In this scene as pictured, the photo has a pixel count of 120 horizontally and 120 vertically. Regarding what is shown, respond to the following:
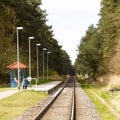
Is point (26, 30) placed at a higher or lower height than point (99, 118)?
higher

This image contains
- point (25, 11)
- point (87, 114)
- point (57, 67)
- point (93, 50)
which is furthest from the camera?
point (57, 67)

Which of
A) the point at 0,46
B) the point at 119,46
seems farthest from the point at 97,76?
the point at 119,46

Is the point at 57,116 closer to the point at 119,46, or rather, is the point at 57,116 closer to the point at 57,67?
the point at 119,46

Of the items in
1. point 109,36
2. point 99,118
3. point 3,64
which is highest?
point 109,36

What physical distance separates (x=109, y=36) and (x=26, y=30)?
1265 cm

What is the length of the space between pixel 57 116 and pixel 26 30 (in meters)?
46.2

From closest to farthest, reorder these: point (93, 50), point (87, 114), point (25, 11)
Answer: point (87, 114)
point (25, 11)
point (93, 50)

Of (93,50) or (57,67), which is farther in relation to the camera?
(57,67)

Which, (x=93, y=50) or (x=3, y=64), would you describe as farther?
(x=93, y=50)

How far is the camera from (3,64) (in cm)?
6078

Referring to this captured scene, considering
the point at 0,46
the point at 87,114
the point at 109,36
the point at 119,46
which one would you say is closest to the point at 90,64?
the point at 109,36

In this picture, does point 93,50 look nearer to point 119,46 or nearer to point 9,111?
point 119,46

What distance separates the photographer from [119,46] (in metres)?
53.4

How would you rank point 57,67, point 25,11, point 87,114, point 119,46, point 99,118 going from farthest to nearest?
point 57,67
point 25,11
point 119,46
point 87,114
point 99,118
